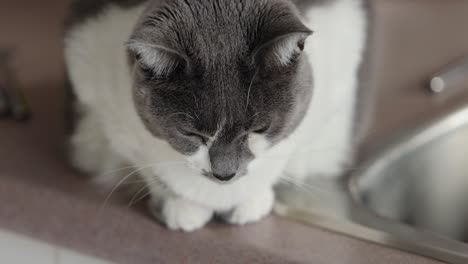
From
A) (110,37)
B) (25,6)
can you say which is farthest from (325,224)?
(25,6)

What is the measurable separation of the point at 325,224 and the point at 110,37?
48 cm

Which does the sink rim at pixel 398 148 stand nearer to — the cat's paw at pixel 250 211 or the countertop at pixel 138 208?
the countertop at pixel 138 208

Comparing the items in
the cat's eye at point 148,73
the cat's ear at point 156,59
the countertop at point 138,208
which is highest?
the cat's ear at point 156,59

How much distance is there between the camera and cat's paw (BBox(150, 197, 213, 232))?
1.03 m

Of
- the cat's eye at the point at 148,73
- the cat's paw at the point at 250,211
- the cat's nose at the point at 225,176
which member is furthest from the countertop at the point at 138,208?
the cat's eye at the point at 148,73

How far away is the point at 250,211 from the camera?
1063 mm

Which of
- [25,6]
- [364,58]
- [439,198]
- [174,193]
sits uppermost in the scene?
[364,58]

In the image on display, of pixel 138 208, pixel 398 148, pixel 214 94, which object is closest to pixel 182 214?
pixel 138 208

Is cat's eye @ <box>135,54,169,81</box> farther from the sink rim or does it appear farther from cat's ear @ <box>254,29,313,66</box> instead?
the sink rim

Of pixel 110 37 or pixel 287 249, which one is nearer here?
pixel 287 249

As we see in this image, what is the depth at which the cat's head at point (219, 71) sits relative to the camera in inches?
33.9

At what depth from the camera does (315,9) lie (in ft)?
3.64

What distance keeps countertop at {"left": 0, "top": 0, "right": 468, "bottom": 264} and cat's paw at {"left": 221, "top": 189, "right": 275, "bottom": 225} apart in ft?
0.05

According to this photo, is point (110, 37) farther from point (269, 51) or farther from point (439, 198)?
point (439, 198)
